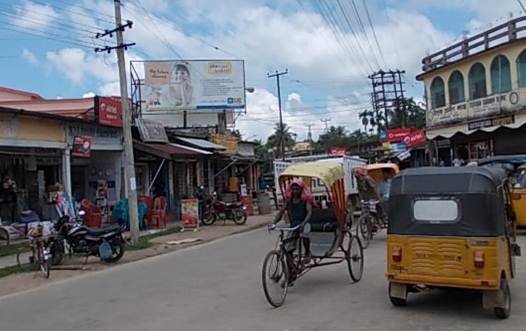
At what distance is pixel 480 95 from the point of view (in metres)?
30.1

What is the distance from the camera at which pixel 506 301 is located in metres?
7.67

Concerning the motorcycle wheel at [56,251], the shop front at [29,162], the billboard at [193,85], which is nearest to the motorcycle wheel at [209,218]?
the shop front at [29,162]

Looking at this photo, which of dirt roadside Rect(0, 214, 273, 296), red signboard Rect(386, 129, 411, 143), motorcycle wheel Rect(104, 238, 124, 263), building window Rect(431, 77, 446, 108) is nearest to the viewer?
dirt roadside Rect(0, 214, 273, 296)

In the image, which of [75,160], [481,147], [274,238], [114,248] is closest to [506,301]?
[114,248]

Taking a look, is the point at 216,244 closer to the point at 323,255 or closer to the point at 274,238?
the point at 274,238

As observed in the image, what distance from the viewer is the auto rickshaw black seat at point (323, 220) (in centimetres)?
1107

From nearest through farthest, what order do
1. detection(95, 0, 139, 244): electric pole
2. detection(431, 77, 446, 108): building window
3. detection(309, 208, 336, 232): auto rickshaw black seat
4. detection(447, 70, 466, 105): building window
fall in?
1. detection(309, 208, 336, 232): auto rickshaw black seat
2. detection(95, 0, 139, 244): electric pole
3. detection(447, 70, 466, 105): building window
4. detection(431, 77, 446, 108): building window

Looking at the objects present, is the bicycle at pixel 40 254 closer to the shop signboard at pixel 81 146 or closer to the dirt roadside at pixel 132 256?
the dirt roadside at pixel 132 256

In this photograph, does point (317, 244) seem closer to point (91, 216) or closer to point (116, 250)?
point (116, 250)

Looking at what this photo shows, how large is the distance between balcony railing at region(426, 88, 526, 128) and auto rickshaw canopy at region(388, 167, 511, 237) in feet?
67.7

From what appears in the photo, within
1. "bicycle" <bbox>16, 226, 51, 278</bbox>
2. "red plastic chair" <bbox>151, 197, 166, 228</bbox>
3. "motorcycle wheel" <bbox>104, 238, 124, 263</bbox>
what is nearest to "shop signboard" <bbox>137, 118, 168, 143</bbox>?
"red plastic chair" <bbox>151, 197, 166, 228</bbox>

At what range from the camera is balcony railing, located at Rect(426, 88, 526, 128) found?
89.7ft

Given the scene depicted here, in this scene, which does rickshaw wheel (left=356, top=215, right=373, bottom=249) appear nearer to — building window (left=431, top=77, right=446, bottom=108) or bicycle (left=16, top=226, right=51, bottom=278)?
bicycle (left=16, top=226, right=51, bottom=278)

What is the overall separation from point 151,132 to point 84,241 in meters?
11.7
